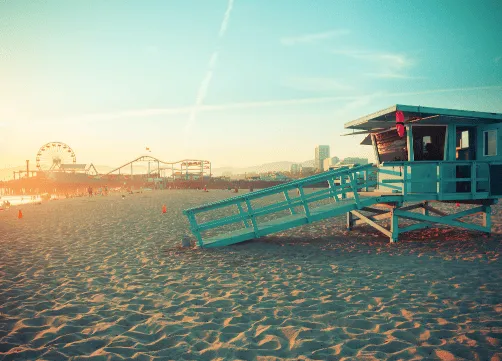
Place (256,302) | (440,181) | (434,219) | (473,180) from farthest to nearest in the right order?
(434,219)
(473,180)
(440,181)
(256,302)

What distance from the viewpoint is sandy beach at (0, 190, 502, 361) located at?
3895mm

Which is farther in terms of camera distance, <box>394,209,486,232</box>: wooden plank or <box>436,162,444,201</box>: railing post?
<box>394,209,486,232</box>: wooden plank

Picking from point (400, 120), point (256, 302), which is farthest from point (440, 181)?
point (256, 302)

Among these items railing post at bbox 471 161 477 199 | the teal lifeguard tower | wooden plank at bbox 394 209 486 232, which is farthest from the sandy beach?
railing post at bbox 471 161 477 199

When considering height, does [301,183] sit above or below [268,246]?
above

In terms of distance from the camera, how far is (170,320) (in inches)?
186

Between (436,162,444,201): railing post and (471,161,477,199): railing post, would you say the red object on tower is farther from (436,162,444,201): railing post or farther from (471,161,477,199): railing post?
(471,161,477,199): railing post

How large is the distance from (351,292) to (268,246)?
4243mm

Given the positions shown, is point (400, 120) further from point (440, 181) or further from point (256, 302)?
point (256, 302)

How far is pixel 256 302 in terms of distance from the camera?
17.6ft

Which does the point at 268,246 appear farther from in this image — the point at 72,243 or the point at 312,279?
the point at 72,243

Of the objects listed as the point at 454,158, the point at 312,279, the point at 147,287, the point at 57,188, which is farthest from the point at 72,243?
the point at 57,188

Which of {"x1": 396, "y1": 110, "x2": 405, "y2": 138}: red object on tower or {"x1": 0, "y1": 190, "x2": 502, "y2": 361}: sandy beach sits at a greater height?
{"x1": 396, "y1": 110, "x2": 405, "y2": 138}: red object on tower

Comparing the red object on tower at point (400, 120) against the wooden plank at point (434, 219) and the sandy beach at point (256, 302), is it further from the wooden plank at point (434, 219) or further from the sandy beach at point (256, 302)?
the sandy beach at point (256, 302)
